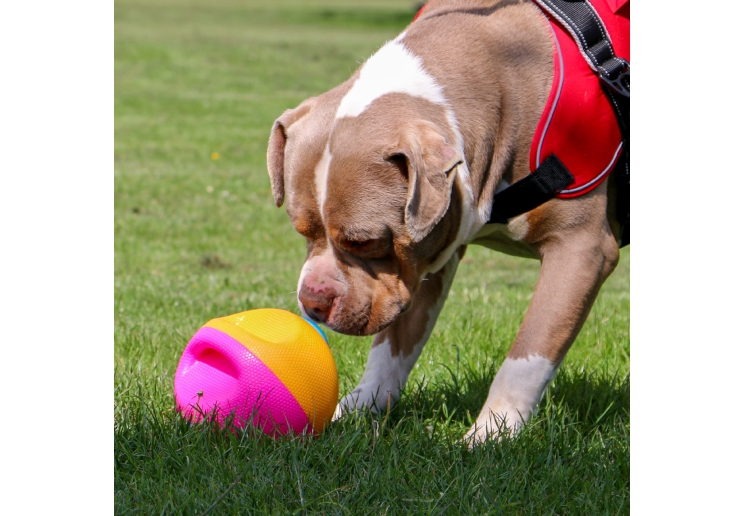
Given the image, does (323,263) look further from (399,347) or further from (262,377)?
(399,347)

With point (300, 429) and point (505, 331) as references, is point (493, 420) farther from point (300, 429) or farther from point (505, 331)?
point (505, 331)

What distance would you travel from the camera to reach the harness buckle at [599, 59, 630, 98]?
3293 millimetres

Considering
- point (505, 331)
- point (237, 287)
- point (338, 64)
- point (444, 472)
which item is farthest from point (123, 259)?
point (338, 64)

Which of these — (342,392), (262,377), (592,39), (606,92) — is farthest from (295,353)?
(592,39)

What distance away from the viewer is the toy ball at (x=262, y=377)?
3279 mm

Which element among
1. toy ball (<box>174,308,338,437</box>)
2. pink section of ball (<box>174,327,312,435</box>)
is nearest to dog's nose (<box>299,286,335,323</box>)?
toy ball (<box>174,308,338,437</box>)

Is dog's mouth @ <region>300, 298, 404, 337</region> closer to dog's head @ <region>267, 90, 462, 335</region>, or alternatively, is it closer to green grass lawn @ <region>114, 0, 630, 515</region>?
dog's head @ <region>267, 90, 462, 335</region>

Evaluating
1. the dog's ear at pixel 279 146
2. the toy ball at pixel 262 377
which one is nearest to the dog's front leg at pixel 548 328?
the toy ball at pixel 262 377

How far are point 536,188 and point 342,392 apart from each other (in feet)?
4.49

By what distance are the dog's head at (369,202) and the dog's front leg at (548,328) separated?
0.40 metres

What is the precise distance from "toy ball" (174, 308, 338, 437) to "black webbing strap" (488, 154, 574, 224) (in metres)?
0.86

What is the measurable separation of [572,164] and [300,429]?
53.6 inches

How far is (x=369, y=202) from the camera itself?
10.1 ft

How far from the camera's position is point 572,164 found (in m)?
3.33
